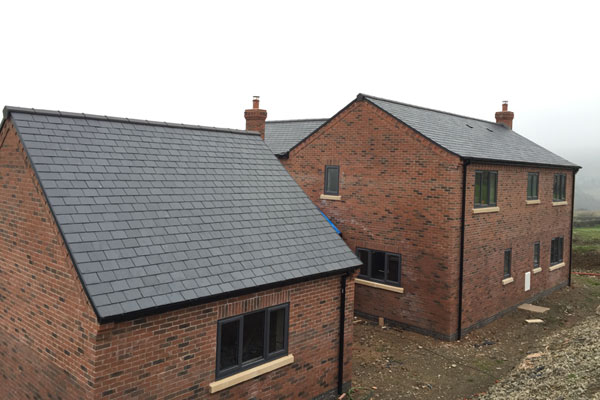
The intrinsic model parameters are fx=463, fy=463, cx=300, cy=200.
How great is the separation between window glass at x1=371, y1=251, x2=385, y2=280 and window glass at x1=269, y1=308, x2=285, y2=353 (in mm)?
8274

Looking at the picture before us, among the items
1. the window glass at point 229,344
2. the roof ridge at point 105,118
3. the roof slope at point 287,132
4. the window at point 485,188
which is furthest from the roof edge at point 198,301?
the roof slope at point 287,132

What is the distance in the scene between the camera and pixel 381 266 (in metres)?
17.2

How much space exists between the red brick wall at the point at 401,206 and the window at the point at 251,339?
7722 millimetres

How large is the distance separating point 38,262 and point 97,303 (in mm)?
2365

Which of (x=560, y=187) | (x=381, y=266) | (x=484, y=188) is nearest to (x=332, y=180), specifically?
(x=381, y=266)

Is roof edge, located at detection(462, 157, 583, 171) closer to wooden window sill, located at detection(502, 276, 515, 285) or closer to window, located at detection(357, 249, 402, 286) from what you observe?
window, located at detection(357, 249, 402, 286)

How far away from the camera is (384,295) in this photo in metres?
16.8

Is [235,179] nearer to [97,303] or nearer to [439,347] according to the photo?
[97,303]

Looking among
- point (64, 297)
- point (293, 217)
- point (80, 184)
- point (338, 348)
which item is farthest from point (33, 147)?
point (338, 348)

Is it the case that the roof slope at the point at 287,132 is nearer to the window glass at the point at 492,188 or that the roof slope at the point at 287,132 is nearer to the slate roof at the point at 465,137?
the slate roof at the point at 465,137

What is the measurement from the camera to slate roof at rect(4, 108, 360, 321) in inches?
299

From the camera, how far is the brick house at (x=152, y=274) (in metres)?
7.34

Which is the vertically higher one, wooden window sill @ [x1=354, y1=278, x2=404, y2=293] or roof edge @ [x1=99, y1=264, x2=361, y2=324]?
roof edge @ [x1=99, y1=264, x2=361, y2=324]

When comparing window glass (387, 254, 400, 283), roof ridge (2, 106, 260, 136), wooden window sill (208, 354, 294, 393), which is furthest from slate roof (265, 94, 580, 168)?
wooden window sill (208, 354, 294, 393)
